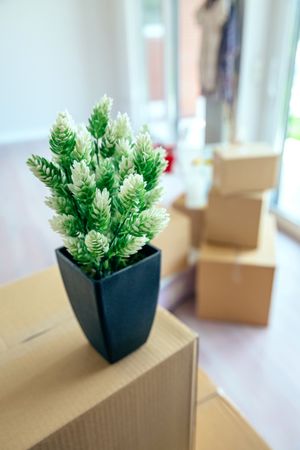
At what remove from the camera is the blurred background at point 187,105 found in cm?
168

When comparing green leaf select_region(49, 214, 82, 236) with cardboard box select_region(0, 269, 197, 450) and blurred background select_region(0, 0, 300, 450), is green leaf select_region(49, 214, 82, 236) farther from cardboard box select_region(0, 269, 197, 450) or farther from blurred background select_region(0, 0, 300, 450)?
blurred background select_region(0, 0, 300, 450)

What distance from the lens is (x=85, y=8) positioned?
14.3ft

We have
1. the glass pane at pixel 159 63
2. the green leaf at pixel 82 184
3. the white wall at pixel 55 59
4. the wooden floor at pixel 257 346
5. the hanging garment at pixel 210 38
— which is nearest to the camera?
the green leaf at pixel 82 184

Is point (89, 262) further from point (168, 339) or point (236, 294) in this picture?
point (236, 294)

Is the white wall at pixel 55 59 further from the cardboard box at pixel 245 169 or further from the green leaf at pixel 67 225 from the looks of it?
the green leaf at pixel 67 225

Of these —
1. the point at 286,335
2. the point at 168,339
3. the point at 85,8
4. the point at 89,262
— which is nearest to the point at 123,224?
the point at 89,262

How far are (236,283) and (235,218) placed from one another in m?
0.33

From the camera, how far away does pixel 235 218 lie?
5.94ft

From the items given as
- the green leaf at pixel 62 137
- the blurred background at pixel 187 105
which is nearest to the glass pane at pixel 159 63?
the blurred background at pixel 187 105

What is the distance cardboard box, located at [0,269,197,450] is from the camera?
23.4 inches

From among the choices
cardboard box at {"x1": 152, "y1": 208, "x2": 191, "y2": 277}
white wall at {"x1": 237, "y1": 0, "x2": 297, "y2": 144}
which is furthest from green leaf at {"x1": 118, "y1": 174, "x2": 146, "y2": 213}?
white wall at {"x1": 237, "y1": 0, "x2": 297, "y2": 144}

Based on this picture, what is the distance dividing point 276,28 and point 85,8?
9.58ft

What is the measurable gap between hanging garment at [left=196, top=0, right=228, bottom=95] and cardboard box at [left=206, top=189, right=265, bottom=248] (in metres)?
1.32

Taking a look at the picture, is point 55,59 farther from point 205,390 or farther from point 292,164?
point 205,390
